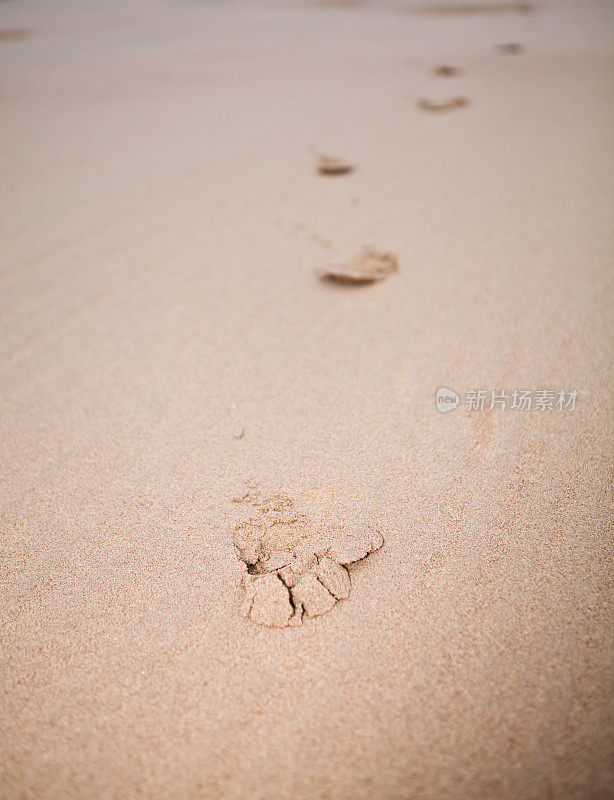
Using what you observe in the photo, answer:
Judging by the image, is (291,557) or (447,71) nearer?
(291,557)

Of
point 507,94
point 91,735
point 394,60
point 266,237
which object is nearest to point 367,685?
point 91,735

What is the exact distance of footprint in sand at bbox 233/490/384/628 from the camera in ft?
3.18

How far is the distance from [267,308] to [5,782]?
4.88 ft

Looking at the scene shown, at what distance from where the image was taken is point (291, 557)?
1038 millimetres

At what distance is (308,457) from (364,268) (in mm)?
1009

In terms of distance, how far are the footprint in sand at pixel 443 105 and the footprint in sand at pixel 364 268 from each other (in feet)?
7.32
